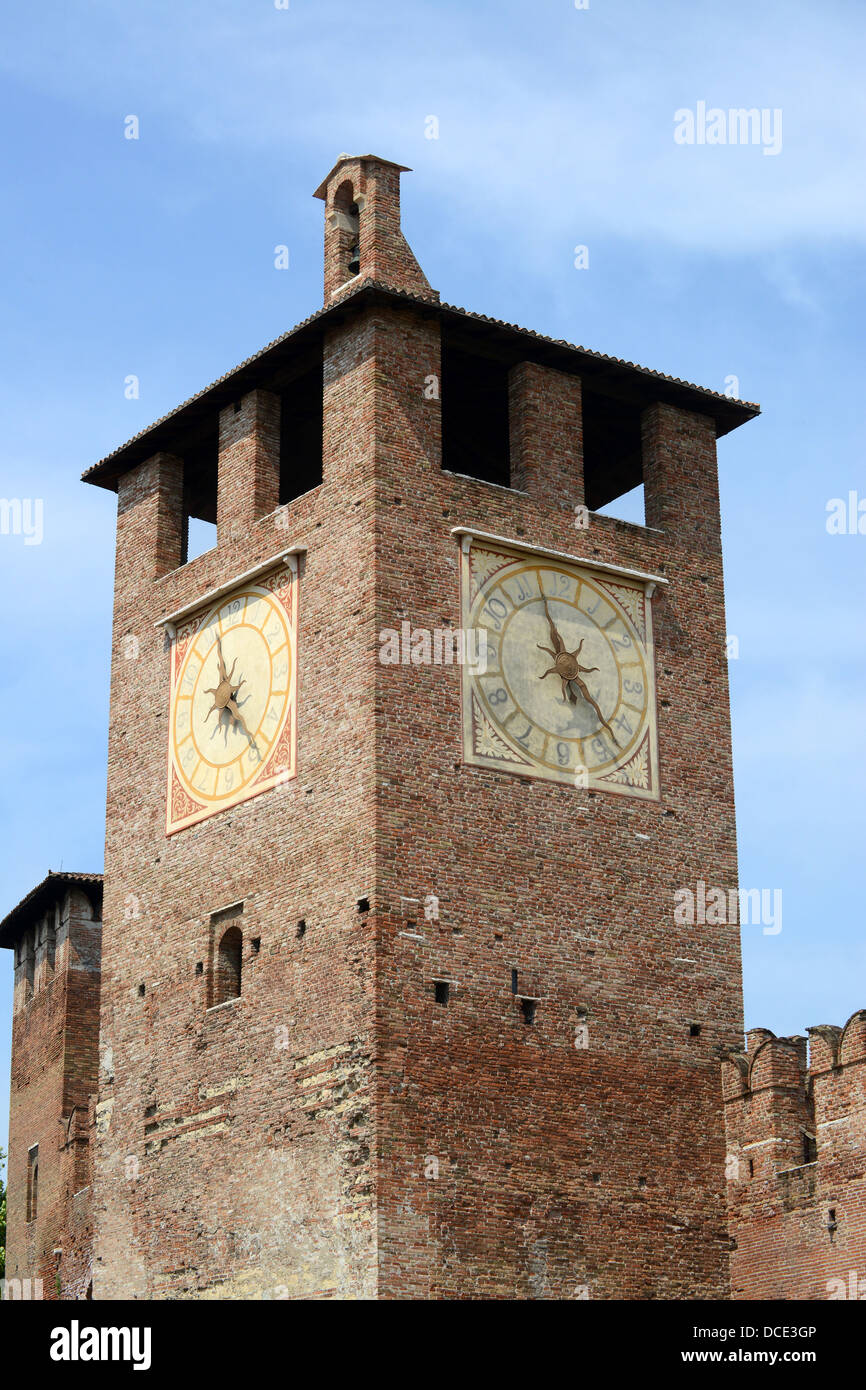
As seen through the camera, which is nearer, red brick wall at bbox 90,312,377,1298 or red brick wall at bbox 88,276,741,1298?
red brick wall at bbox 88,276,741,1298

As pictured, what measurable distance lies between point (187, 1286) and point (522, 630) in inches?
290

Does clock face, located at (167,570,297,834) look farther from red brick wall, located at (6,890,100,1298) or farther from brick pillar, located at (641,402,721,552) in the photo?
red brick wall, located at (6,890,100,1298)

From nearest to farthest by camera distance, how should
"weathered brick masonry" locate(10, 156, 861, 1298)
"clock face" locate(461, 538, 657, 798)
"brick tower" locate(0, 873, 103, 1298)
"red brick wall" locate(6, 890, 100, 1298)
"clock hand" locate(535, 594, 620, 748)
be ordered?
"weathered brick masonry" locate(10, 156, 861, 1298) < "clock face" locate(461, 538, 657, 798) < "clock hand" locate(535, 594, 620, 748) < "red brick wall" locate(6, 890, 100, 1298) < "brick tower" locate(0, 873, 103, 1298)

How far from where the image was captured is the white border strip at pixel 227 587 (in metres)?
23.6

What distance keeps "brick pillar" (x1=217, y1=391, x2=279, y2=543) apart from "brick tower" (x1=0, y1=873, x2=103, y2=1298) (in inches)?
390

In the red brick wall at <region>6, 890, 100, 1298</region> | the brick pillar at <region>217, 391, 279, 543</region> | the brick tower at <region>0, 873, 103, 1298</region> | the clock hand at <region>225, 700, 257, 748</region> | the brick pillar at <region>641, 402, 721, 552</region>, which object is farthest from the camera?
the brick tower at <region>0, 873, 103, 1298</region>

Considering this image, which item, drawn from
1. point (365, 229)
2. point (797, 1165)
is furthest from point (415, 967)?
point (365, 229)

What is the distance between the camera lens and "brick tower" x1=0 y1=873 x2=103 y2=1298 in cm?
3120

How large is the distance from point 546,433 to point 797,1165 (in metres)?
8.02

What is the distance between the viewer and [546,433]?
79.7 feet

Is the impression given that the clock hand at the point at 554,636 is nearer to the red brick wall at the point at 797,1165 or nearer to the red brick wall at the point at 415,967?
the red brick wall at the point at 415,967

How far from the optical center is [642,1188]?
22078mm

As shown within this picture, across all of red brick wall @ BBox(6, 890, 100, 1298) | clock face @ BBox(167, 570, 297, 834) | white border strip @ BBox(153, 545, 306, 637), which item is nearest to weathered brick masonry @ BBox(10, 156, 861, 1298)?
white border strip @ BBox(153, 545, 306, 637)

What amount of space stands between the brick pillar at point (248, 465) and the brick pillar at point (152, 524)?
1.37 m
